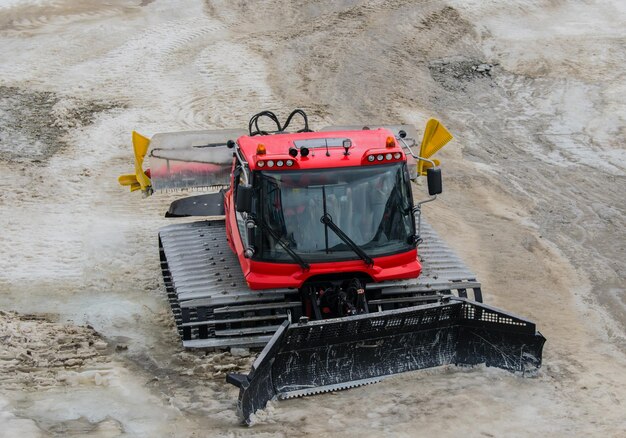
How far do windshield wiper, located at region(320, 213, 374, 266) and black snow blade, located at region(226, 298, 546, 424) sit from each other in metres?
0.67

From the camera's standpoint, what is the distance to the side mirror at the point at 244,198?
926 centimetres

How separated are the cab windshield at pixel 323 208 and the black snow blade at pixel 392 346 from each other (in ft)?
2.54

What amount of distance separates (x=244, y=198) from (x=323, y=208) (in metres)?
0.75

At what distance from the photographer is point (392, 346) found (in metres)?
9.29

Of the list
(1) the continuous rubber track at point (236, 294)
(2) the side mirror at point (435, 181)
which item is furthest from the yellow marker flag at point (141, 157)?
(2) the side mirror at point (435, 181)

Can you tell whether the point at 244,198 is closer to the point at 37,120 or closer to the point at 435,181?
the point at 435,181

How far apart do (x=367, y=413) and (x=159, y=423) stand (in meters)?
1.73

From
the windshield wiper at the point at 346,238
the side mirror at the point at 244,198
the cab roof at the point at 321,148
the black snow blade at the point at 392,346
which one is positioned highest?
the cab roof at the point at 321,148

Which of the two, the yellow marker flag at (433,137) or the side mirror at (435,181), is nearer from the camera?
the side mirror at (435,181)

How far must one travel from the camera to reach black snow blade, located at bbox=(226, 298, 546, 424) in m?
8.88

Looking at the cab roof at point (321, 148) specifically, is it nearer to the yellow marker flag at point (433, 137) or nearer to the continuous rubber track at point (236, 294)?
the yellow marker flag at point (433, 137)

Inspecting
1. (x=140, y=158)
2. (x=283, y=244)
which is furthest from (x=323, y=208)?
(x=140, y=158)

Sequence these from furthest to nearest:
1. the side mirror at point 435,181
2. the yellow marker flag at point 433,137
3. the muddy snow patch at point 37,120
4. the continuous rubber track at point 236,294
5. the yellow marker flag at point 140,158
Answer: the muddy snow patch at point 37,120 < the yellow marker flag at point 140,158 < the yellow marker flag at point 433,137 < the side mirror at point 435,181 < the continuous rubber track at point 236,294

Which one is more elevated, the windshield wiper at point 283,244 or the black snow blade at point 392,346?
the windshield wiper at point 283,244
